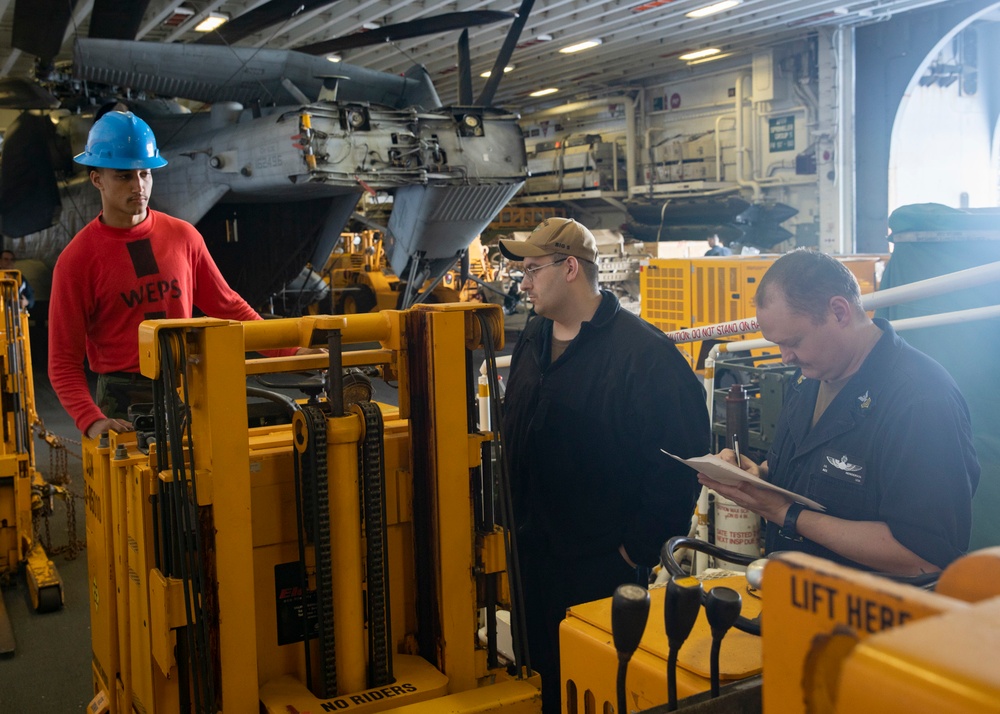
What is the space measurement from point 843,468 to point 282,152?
7179mm

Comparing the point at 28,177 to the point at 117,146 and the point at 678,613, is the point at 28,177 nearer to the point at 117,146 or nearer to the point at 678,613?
the point at 117,146

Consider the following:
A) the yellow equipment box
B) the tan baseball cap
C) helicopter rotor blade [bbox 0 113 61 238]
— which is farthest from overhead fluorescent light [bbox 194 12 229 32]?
the tan baseball cap

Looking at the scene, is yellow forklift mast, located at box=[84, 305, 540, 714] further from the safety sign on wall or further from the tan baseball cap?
the safety sign on wall

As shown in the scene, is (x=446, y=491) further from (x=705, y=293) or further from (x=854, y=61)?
(x=854, y=61)

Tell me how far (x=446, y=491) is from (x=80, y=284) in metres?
1.56

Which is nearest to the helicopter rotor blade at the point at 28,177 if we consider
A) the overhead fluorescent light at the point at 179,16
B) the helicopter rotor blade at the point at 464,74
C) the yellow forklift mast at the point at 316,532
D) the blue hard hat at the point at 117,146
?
the helicopter rotor blade at the point at 464,74

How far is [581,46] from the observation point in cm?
1673

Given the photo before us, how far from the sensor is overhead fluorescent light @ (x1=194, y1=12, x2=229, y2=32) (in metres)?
13.5

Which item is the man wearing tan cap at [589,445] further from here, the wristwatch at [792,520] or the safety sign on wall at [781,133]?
the safety sign on wall at [781,133]

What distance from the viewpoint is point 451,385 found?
2.00 m

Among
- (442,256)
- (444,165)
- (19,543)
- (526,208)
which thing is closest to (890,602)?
(19,543)

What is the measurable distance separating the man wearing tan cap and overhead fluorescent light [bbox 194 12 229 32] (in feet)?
40.0

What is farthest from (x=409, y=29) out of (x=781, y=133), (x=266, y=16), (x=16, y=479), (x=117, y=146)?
(x=781, y=133)

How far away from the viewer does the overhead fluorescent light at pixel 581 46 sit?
1645 cm
